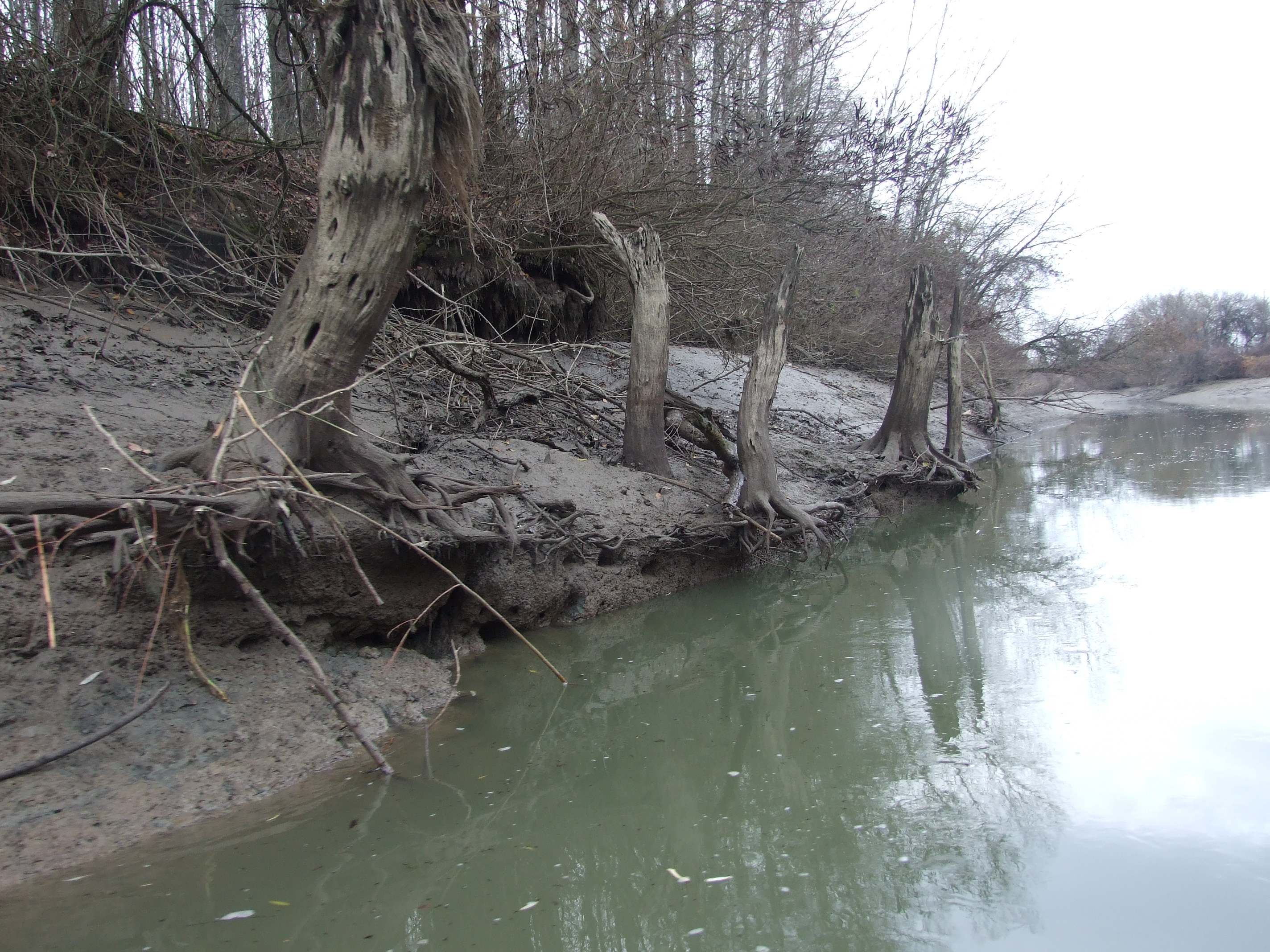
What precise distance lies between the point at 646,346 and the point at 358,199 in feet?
10.8

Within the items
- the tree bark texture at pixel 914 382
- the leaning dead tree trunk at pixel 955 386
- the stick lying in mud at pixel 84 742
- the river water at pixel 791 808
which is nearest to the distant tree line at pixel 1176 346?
the leaning dead tree trunk at pixel 955 386

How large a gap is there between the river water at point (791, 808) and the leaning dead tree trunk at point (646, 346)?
181 cm

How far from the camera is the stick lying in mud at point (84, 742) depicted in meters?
3.20

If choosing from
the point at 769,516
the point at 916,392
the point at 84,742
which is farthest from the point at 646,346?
the point at 84,742

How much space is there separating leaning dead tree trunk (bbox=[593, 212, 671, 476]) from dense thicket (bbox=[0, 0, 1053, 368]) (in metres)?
0.92

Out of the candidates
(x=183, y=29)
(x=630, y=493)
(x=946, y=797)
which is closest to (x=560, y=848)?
(x=946, y=797)

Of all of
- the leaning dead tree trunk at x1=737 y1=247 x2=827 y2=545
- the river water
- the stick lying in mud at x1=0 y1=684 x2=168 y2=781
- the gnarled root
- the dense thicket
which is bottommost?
the river water

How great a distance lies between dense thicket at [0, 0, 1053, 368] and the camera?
656 centimetres

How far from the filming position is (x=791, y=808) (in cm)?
336

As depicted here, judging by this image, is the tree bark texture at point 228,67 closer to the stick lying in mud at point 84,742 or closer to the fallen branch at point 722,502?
the fallen branch at point 722,502

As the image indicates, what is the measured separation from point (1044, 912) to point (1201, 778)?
119 centimetres

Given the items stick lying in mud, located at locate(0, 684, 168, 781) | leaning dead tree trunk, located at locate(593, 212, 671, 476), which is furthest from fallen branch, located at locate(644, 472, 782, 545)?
stick lying in mud, located at locate(0, 684, 168, 781)

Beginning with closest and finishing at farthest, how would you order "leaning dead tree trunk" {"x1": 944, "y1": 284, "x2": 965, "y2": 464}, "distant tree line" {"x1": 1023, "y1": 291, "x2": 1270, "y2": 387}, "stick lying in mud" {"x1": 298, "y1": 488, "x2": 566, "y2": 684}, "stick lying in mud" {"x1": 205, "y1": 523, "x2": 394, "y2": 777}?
"stick lying in mud" {"x1": 205, "y1": 523, "x2": 394, "y2": 777}
"stick lying in mud" {"x1": 298, "y1": 488, "x2": 566, "y2": 684}
"leaning dead tree trunk" {"x1": 944, "y1": 284, "x2": 965, "y2": 464}
"distant tree line" {"x1": 1023, "y1": 291, "x2": 1270, "y2": 387}

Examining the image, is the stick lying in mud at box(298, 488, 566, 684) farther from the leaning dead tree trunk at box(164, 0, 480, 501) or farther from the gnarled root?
the gnarled root
